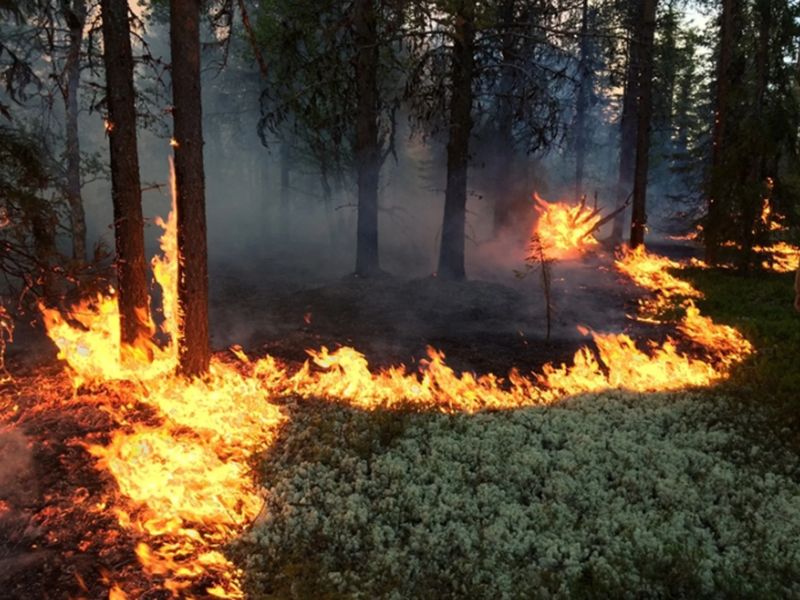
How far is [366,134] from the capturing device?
16469 millimetres

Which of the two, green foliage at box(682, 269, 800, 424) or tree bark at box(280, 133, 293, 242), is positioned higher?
tree bark at box(280, 133, 293, 242)

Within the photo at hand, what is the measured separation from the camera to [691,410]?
315 inches

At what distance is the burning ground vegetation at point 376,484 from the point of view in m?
4.93

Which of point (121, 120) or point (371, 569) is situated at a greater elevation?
point (121, 120)

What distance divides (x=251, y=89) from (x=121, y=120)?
89.7ft

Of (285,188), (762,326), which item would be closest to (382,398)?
(762,326)

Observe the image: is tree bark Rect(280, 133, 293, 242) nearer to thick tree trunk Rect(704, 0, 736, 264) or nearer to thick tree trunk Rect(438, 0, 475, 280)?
thick tree trunk Rect(438, 0, 475, 280)

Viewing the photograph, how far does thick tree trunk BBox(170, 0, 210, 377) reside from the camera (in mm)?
8000

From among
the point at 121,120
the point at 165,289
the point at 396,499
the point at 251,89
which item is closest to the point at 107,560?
the point at 396,499

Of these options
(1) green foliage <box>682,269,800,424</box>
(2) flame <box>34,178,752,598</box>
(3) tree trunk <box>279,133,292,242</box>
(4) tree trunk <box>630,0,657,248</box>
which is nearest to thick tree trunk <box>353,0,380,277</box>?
(2) flame <box>34,178,752,598</box>

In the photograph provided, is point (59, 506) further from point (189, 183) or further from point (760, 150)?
point (760, 150)

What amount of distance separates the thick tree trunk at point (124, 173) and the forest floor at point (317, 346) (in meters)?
1.45

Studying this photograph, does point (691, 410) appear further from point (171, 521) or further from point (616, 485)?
point (171, 521)

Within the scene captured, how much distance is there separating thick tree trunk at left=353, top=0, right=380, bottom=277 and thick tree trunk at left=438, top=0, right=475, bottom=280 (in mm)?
2287
